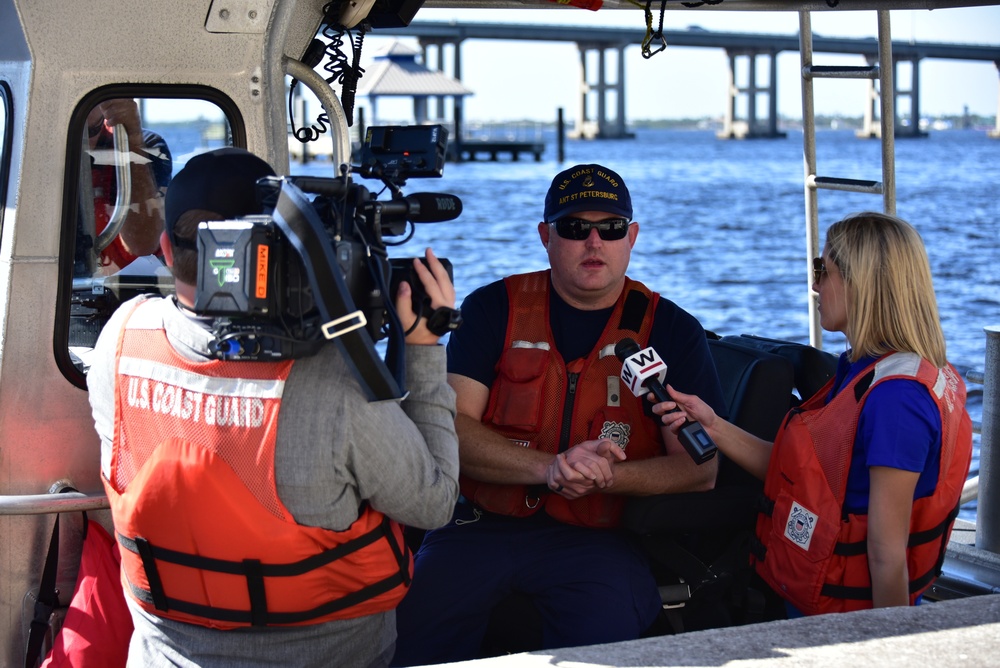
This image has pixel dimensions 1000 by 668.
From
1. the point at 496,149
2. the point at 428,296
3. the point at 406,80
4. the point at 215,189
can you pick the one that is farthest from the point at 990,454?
the point at 496,149

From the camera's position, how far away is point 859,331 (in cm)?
300

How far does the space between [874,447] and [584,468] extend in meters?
0.77

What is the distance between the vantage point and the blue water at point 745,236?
1809 cm

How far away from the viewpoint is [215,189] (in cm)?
229

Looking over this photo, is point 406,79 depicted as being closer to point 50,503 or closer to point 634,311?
point 634,311

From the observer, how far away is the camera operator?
220 cm

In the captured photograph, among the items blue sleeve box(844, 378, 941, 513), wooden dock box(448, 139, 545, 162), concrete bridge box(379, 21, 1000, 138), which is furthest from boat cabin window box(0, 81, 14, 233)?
wooden dock box(448, 139, 545, 162)

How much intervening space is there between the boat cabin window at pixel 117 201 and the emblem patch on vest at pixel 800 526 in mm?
1687

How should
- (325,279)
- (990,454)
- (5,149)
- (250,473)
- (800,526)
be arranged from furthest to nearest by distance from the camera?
(990,454), (800,526), (5,149), (250,473), (325,279)

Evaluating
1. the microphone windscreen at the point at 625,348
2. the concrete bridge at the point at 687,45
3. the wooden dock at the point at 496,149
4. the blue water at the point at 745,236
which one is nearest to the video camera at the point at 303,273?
the microphone windscreen at the point at 625,348

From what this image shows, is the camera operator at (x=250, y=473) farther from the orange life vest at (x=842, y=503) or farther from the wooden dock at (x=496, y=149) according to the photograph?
the wooden dock at (x=496, y=149)

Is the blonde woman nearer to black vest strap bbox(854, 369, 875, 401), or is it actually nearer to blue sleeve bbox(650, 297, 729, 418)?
black vest strap bbox(854, 369, 875, 401)

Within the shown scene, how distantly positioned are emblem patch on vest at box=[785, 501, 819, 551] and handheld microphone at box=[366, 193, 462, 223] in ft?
4.16

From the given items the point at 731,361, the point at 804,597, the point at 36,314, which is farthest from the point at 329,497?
the point at 731,361
